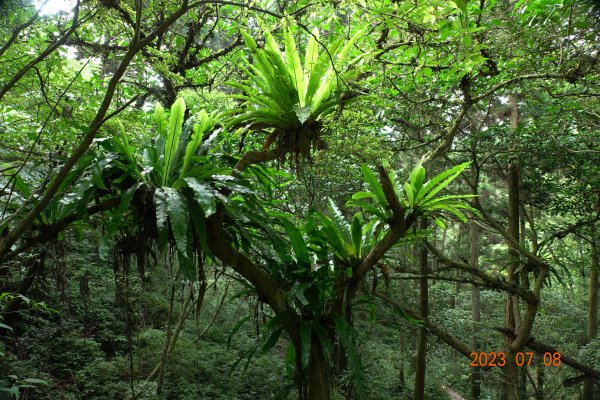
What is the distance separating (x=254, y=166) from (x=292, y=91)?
52cm

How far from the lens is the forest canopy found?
5.68 feet

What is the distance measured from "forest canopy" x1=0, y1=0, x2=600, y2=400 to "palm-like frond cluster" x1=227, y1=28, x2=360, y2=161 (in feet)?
0.04

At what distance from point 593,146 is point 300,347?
428 cm

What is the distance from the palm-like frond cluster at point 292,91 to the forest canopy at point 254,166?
11 millimetres

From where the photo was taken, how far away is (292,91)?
1920 millimetres

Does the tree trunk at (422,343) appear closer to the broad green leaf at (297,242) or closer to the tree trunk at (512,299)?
the tree trunk at (512,299)

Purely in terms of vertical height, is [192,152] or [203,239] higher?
[192,152]

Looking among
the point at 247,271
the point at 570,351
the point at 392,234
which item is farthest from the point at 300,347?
the point at 570,351

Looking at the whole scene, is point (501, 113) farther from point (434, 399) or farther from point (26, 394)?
point (26, 394)

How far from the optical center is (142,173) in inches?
68.6

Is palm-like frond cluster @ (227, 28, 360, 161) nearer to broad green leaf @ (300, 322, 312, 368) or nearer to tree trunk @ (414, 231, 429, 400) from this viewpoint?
broad green leaf @ (300, 322, 312, 368)

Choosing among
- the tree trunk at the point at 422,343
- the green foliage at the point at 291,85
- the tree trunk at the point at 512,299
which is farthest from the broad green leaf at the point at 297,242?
the tree trunk at the point at 422,343

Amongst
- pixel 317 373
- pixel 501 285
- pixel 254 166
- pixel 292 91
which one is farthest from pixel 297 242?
pixel 501 285

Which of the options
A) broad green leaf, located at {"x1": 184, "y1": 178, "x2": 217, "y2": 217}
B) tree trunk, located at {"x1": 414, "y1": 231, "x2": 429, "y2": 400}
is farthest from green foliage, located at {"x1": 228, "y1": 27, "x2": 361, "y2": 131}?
tree trunk, located at {"x1": 414, "y1": 231, "x2": 429, "y2": 400}
